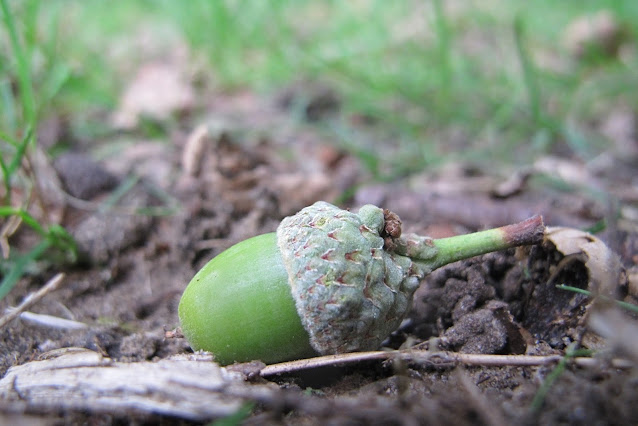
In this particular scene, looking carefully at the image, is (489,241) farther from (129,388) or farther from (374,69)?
(374,69)

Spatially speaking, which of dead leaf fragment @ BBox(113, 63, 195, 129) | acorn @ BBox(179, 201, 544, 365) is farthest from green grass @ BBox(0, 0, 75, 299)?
acorn @ BBox(179, 201, 544, 365)

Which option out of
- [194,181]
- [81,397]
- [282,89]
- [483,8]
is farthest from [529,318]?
[483,8]

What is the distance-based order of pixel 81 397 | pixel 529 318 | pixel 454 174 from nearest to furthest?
pixel 81 397 < pixel 529 318 < pixel 454 174

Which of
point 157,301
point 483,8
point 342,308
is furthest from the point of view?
point 483,8

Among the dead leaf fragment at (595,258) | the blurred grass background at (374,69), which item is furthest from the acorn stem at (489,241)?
the blurred grass background at (374,69)

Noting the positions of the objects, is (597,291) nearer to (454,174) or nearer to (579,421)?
(579,421)

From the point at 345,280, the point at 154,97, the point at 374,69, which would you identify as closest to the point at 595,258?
the point at 345,280

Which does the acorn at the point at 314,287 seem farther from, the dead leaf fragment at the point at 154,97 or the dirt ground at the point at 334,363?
the dead leaf fragment at the point at 154,97

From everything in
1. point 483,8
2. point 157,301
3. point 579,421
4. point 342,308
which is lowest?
point 157,301
